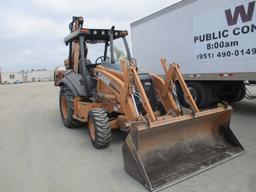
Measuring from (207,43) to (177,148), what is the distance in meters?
3.97

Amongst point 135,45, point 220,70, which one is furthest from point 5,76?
point 220,70

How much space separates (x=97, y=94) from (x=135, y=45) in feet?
16.1

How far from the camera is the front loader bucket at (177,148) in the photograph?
3.14 meters

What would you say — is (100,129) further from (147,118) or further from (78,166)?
(147,118)

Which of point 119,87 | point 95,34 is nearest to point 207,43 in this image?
point 95,34

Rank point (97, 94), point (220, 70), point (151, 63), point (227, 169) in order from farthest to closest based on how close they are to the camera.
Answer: point (151, 63) < point (220, 70) < point (97, 94) < point (227, 169)

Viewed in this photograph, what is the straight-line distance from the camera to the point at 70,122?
5.86 meters

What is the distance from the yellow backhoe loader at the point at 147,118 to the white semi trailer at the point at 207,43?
2344mm

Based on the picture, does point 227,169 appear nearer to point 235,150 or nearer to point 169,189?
point 235,150

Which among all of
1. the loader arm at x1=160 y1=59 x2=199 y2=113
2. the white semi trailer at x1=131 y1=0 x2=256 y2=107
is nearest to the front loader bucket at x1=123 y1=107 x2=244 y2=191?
the loader arm at x1=160 y1=59 x2=199 y2=113

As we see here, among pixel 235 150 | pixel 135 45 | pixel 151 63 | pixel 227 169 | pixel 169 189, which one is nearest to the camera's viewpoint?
pixel 169 189

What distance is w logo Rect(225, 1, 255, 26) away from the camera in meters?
5.48

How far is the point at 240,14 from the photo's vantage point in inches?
224

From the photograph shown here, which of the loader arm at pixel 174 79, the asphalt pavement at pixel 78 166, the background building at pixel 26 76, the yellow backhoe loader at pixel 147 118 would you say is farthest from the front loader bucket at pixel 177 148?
the background building at pixel 26 76
